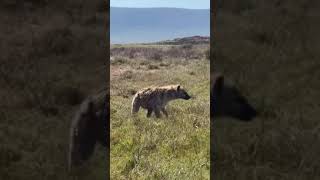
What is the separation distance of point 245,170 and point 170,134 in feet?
8.84

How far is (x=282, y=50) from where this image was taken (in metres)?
13.0

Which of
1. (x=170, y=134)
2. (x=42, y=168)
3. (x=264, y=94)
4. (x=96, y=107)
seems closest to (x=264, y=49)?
(x=264, y=94)

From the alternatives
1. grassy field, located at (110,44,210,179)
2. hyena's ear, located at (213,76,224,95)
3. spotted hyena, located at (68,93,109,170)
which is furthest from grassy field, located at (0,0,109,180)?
hyena's ear, located at (213,76,224,95)

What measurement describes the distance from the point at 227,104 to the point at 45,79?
12.0 feet

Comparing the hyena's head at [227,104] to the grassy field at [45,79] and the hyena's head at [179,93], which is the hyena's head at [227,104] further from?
the hyena's head at [179,93]

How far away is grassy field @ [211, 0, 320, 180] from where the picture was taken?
8.48 metres

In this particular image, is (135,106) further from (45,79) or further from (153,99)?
(45,79)

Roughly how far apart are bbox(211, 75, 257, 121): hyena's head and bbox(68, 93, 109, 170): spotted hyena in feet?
8.43

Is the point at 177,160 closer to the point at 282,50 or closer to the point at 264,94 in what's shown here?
the point at 264,94

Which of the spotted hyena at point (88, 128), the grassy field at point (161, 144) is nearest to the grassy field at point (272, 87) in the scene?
the grassy field at point (161, 144)

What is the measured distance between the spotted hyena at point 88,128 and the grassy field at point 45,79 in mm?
156

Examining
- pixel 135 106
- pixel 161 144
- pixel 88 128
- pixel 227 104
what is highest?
pixel 227 104

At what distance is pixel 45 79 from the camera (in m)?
11.8

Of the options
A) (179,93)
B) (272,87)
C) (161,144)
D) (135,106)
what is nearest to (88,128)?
(161,144)
